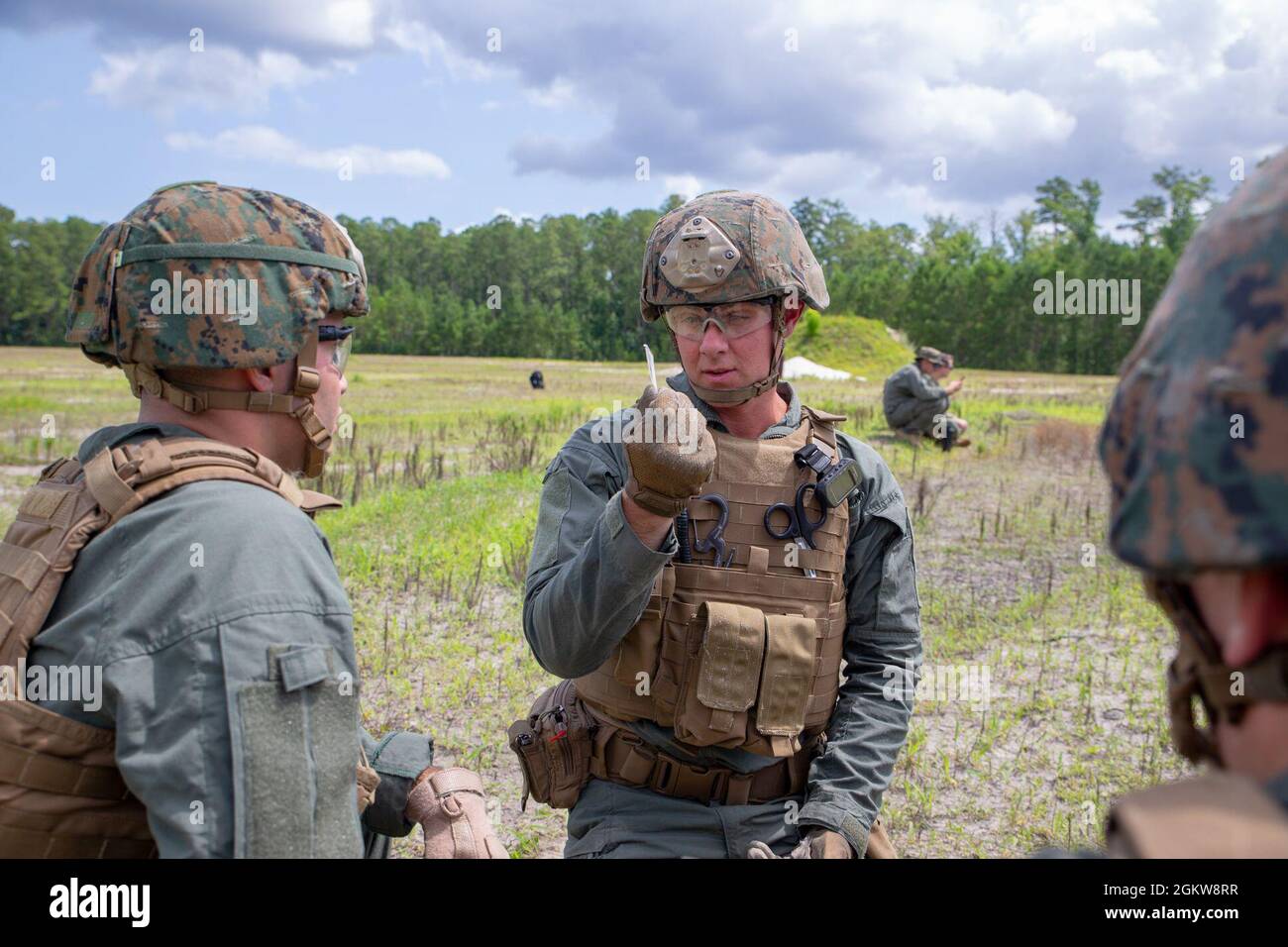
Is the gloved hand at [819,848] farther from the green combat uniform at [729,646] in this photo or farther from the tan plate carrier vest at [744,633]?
the tan plate carrier vest at [744,633]

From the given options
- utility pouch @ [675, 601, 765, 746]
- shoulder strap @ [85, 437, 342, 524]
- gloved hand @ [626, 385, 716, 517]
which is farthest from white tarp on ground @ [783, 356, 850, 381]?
shoulder strap @ [85, 437, 342, 524]

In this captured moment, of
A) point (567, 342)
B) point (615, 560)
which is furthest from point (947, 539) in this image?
point (567, 342)

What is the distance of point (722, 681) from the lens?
113 inches

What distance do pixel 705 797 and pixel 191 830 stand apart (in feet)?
5.34

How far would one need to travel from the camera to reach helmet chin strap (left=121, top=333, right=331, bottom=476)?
88.2 inches

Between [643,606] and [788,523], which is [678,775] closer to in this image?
[643,606]

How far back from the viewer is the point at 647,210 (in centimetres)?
7588

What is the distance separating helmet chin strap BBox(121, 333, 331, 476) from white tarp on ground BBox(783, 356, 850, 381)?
106 ft

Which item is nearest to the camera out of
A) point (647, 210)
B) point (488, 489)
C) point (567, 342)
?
point (488, 489)

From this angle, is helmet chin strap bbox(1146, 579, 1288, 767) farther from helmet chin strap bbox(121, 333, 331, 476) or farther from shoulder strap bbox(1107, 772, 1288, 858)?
helmet chin strap bbox(121, 333, 331, 476)

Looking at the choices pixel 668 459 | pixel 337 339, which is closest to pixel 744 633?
pixel 668 459

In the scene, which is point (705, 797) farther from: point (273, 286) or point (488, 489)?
point (488, 489)

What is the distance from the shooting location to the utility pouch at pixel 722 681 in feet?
9.43

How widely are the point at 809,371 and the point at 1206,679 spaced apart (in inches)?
1389
